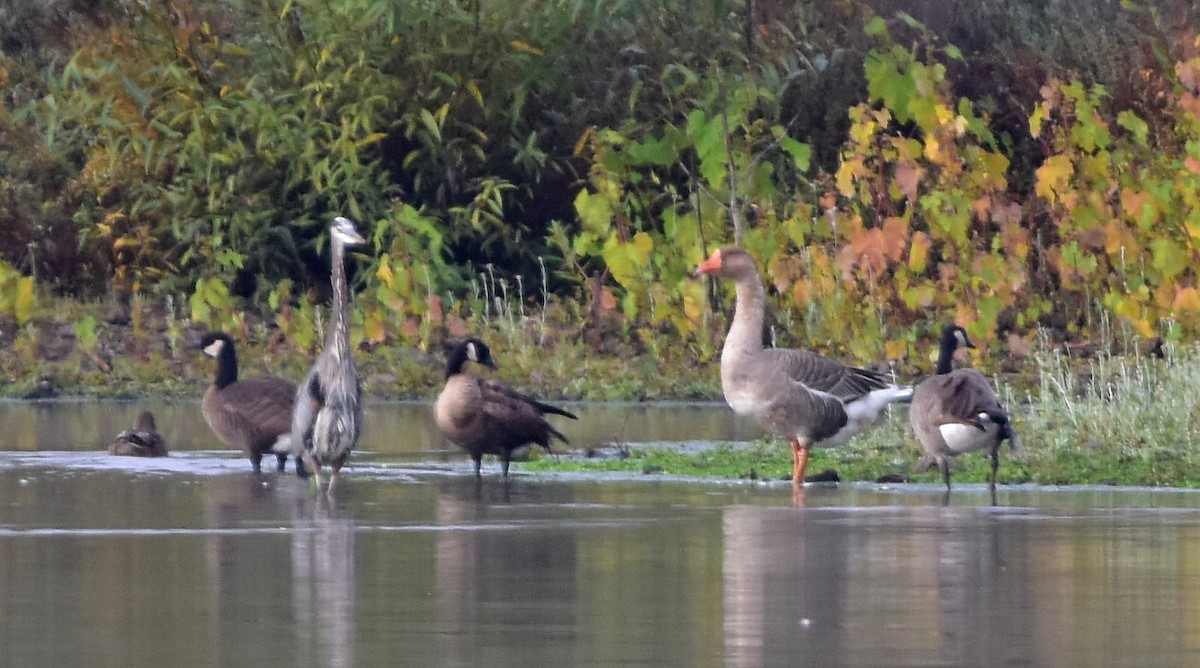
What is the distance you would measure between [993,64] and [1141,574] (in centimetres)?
1525

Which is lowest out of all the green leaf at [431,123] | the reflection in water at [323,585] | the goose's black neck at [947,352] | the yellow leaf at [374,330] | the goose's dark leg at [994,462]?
the reflection in water at [323,585]

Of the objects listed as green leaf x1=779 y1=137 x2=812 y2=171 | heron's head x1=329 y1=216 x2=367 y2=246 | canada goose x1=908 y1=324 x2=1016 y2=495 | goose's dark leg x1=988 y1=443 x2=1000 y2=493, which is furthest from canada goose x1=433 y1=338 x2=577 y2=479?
green leaf x1=779 y1=137 x2=812 y2=171

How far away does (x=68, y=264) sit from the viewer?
85.3ft

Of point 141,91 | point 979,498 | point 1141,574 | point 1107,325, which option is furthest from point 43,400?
point 1141,574

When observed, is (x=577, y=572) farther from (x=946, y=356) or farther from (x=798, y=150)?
A: (x=798, y=150)

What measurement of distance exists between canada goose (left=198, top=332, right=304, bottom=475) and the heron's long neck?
71 cm

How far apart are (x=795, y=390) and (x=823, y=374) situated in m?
0.38

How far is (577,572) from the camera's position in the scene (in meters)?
10.2

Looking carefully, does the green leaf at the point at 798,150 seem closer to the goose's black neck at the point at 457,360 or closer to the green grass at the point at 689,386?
the green grass at the point at 689,386

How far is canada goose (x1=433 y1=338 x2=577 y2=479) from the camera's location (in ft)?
49.1

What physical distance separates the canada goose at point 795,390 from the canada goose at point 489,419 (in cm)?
111

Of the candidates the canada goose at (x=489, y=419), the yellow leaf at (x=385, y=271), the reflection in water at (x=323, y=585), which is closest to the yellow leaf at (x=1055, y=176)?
the yellow leaf at (x=385, y=271)

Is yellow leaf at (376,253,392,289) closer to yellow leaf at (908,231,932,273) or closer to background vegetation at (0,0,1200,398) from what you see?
background vegetation at (0,0,1200,398)

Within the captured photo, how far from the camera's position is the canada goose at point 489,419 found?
1498 centimetres
